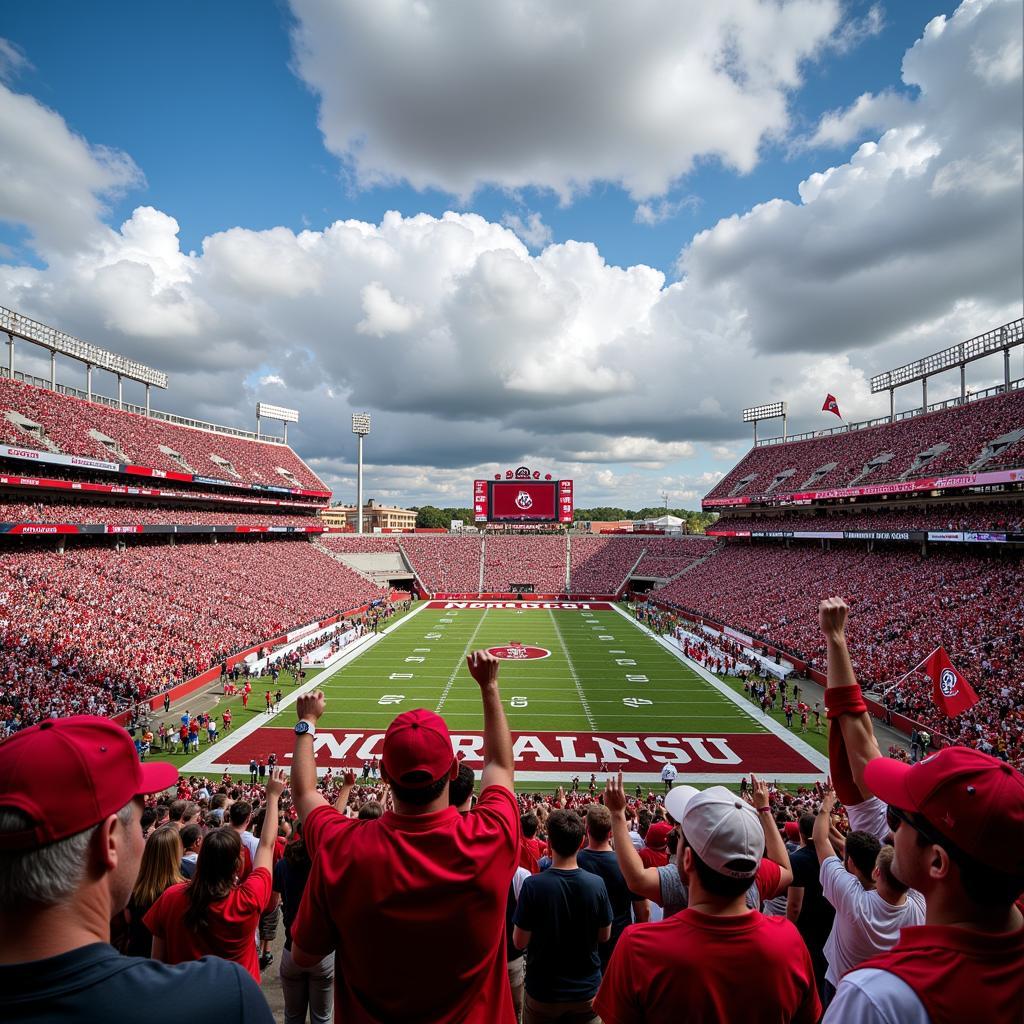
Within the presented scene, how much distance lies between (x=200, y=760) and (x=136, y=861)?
2070 centimetres

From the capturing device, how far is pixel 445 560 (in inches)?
2506

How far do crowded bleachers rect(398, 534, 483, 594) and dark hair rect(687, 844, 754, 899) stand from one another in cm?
5742

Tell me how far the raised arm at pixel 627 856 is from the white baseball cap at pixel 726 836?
0.74m

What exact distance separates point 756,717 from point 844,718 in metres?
22.8

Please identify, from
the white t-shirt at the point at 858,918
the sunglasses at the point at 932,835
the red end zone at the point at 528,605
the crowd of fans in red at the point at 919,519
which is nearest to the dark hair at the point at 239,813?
the white t-shirt at the point at 858,918

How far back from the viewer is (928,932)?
1714 millimetres

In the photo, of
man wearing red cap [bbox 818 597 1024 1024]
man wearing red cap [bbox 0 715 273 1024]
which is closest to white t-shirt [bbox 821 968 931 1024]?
man wearing red cap [bbox 818 597 1024 1024]

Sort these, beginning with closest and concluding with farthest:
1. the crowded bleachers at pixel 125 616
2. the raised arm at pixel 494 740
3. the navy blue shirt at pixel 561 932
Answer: the raised arm at pixel 494 740, the navy blue shirt at pixel 561 932, the crowded bleachers at pixel 125 616

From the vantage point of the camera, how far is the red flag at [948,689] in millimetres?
14516

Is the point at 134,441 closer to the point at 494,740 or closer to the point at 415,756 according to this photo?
the point at 494,740

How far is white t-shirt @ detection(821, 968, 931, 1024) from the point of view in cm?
158

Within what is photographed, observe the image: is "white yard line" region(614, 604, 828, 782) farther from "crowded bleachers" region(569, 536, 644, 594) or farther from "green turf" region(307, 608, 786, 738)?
"crowded bleachers" region(569, 536, 644, 594)

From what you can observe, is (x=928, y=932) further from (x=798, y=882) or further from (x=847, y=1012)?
(x=798, y=882)

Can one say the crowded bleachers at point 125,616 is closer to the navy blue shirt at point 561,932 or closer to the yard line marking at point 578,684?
the yard line marking at point 578,684
